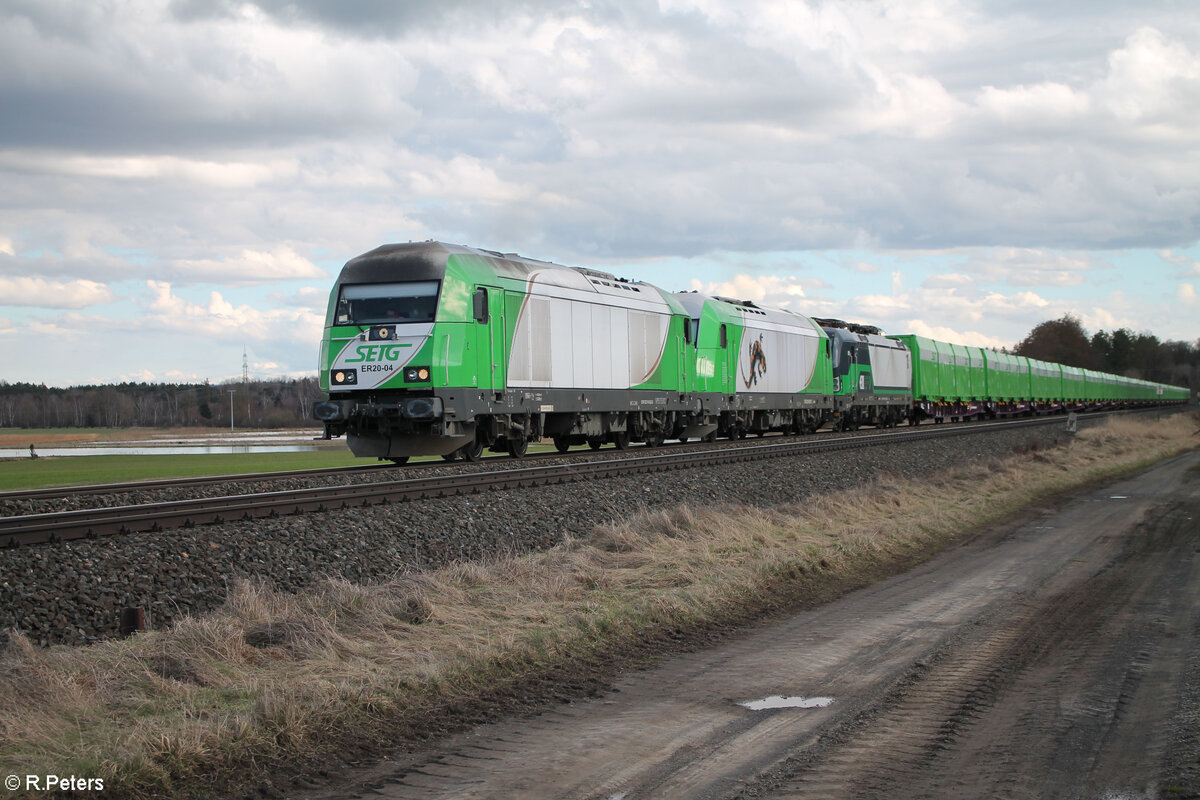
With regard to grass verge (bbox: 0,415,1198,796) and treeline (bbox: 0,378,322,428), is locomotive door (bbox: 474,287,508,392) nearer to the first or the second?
grass verge (bbox: 0,415,1198,796)

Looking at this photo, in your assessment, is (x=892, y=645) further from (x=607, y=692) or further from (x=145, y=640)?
(x=145, y=640)

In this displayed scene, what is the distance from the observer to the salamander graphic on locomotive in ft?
64.5

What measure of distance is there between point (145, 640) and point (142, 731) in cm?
263

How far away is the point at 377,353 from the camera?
19.8 metres

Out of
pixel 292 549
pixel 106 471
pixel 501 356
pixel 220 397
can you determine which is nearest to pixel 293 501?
pixel 292 549

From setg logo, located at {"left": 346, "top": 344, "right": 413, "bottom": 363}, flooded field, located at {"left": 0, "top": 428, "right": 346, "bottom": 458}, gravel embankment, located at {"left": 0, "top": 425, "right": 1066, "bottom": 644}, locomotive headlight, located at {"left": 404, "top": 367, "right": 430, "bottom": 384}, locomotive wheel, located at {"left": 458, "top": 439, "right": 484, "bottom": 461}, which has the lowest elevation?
flooded field, located at {"left": 0, "top": 428, "right": 346, "bottom": 458}

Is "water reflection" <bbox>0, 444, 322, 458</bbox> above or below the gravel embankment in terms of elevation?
below

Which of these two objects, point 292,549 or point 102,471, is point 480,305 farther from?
point 102,471

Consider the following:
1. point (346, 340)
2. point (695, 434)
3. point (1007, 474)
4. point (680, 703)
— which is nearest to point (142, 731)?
point (680, 703)

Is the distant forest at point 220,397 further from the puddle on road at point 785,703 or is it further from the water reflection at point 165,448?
the puddle on road at point 785,703

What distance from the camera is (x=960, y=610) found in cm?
985

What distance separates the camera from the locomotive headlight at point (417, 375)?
63.3 ft

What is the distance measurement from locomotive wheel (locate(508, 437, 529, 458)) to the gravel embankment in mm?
4825

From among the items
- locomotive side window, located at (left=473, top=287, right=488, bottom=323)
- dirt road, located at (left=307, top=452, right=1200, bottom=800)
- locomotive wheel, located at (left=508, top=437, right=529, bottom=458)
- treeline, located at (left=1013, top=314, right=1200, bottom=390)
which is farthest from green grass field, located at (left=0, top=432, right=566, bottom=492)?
treeline, located at (left=1013, top=314, right=1200, bottom=390)
